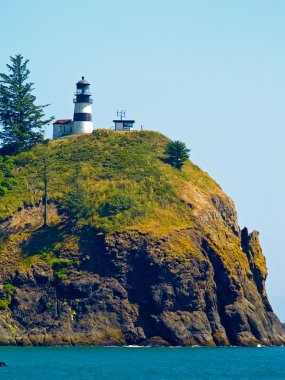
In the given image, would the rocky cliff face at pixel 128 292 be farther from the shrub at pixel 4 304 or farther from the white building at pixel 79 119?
the white building at pixel 79 119

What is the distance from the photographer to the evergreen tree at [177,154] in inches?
6666

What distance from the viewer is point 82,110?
176125 millimetres

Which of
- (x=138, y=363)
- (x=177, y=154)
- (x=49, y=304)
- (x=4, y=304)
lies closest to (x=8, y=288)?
(x=4, y=304)

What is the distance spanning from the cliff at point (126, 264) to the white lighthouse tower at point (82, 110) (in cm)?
1381

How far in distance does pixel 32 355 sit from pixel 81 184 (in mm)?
39192

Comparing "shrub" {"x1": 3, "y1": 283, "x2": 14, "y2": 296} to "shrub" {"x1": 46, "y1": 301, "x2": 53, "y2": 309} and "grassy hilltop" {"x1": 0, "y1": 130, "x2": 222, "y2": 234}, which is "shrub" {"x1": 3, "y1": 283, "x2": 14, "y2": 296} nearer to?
"shrub" {"x1": 46, "y1": 301, "x2": 53, "y2": 309}

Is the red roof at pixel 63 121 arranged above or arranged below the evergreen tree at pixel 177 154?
above

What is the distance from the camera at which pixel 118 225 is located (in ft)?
481

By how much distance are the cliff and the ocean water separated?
3.32 meters

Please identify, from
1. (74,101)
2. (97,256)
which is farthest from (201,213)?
(74,101)

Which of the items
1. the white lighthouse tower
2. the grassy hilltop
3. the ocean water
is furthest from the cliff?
the white lighthouse tower

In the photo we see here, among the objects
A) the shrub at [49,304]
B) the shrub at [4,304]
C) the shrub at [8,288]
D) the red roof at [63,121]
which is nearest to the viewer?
the shrub at [4,304]

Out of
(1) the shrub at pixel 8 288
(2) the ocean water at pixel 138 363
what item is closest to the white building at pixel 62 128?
(1) the shrub at pixel 8 288

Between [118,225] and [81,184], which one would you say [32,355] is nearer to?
[118,225]
